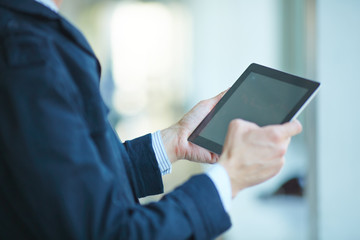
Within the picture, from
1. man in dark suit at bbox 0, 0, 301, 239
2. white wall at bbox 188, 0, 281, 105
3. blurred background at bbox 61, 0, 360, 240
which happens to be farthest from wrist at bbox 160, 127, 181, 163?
white wall at bbox 188, 0, 281, 105

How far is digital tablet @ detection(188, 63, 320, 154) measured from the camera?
81 centimetres

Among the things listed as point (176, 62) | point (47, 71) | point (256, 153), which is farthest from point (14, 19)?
point (176, 62)

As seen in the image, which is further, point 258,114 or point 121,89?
point 121,89

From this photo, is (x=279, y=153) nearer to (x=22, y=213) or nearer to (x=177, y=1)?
(x=22, y=213)

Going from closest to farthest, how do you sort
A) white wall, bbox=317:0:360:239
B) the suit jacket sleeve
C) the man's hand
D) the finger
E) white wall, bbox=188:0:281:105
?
the suit jacket sleeve, the finger, the man's hand, white wall, bbox=317:0:360:239, white wall, bbox=188:0:281:105

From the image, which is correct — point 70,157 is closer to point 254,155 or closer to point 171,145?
point 254,155

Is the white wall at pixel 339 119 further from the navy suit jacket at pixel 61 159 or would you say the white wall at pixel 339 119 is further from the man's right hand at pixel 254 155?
the navy suit jacket at pixel 61 159

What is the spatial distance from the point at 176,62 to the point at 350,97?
2.06m

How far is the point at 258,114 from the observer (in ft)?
2.76

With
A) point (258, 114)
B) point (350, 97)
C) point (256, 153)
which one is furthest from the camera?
point (350, 97)

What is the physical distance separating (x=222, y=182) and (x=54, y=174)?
0.27 meters

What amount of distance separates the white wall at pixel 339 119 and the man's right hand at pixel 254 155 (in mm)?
1125

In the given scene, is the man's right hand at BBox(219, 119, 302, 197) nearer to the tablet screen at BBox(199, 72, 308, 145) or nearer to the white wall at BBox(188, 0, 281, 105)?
the tablet screen at BBox(199, 72, 308, 145)

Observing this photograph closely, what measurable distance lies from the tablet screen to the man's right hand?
83 mm
